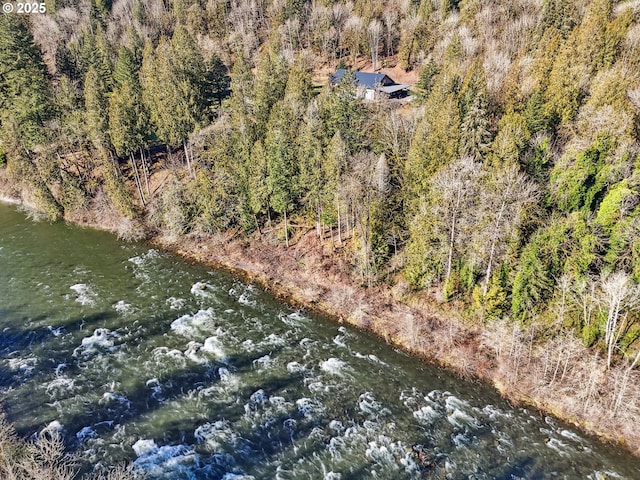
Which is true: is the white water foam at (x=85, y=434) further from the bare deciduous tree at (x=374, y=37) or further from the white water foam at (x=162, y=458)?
the bare deciduous tree at (x=374, y=37)

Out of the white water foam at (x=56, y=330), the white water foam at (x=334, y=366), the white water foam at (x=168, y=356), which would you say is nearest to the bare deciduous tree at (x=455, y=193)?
the white water foam at (x=334, y=366)

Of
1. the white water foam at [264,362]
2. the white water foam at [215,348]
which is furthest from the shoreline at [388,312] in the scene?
the white water foam at [215,348]

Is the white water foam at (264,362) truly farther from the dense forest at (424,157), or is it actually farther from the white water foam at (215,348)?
the dense forest at (424,157)

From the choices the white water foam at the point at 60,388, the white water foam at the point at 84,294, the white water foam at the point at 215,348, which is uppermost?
the white water foam at the point at 84,294

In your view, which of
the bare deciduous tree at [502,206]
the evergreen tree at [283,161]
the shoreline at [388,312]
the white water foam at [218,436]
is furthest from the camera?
the evergreen tree at [283,161]

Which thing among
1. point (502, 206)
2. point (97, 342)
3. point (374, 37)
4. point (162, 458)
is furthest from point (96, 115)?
point (374, 37)

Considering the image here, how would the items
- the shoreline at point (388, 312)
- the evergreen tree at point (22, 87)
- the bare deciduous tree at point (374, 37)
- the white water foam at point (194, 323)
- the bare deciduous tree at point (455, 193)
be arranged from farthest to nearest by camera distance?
1. the bare deciduous tree at point (374, 37)
2. the evergreen tree at point (22, 87)
3. the white water foam at point (194, 323)
4. the bare deciduous tree at point (455, 193)
5. the shoreline at point (388, 312)

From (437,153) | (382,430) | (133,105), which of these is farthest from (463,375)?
(133,105)

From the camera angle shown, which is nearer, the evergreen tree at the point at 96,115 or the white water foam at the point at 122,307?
the white water foam at the point at 122,307

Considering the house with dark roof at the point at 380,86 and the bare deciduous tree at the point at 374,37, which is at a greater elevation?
the bare deciduous tree at the point at 374,37
